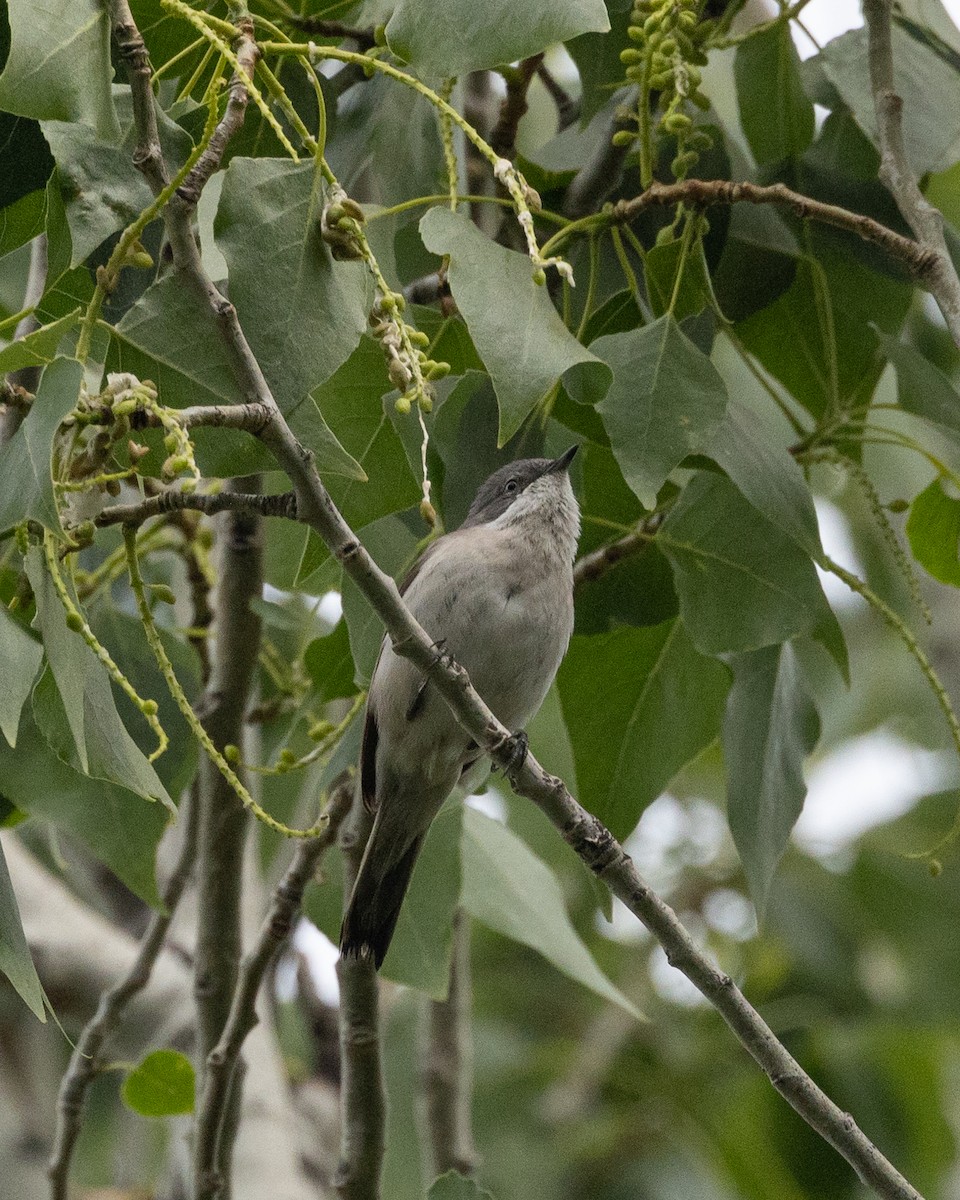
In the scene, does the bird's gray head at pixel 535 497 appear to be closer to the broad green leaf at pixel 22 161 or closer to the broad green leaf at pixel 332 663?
the broad green leaf at pixel 332 663

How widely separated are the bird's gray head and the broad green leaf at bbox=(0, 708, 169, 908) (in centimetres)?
106

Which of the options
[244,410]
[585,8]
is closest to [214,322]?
[244,410]

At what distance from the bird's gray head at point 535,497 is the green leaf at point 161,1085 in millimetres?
1379

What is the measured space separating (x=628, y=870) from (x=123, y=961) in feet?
10.2

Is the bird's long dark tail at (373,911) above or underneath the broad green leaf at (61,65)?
underneath

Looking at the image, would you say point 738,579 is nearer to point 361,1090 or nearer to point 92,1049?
point 361,1090

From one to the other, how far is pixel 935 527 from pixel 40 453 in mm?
1744

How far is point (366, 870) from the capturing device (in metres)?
3.30

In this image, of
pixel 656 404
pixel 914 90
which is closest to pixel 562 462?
pixel 656 404

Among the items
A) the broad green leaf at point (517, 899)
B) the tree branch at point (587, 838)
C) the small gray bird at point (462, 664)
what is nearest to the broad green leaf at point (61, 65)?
the tree branch at point (587, 838)

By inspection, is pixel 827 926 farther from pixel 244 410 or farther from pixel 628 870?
pixel 244 410

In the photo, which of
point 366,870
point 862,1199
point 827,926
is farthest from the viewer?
point 827,926

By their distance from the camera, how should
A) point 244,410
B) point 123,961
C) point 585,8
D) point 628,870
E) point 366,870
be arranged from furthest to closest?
point 123,961 → point 366,870 → point 628,870 → point 585,8 → point 244,410

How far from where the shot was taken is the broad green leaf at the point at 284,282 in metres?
2.04
